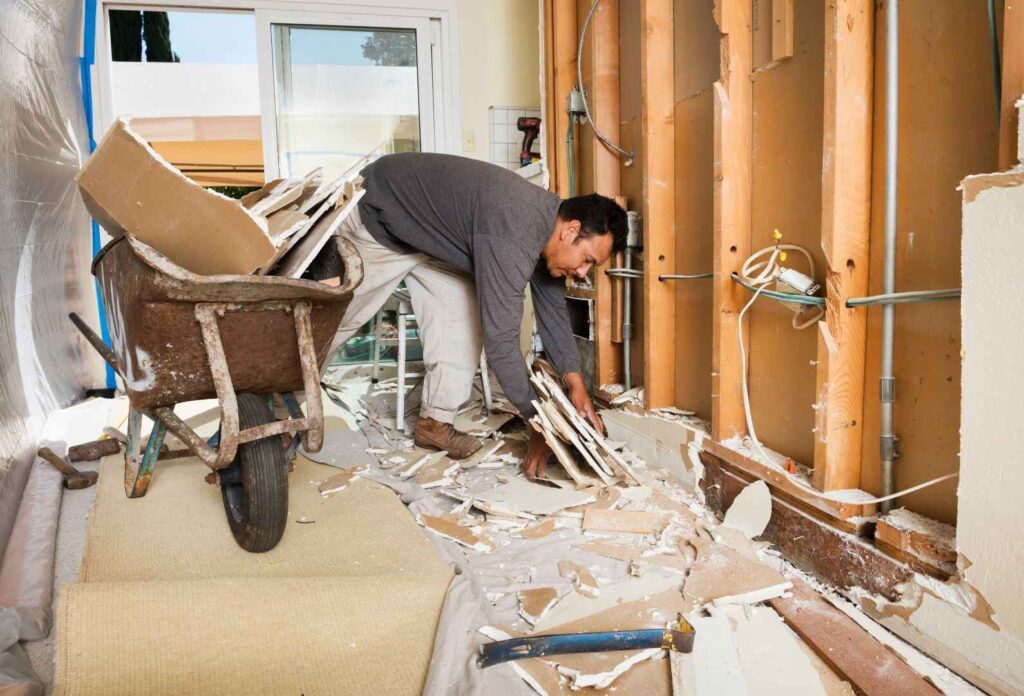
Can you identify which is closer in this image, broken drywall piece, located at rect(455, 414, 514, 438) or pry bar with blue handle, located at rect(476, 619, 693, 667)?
pry bar with blue handle, located at rect(476, 619, 693, 667)

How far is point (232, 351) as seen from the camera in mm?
1659

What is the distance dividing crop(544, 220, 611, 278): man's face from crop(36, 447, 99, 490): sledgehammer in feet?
5.98

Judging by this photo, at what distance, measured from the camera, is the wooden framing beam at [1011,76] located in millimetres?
1087

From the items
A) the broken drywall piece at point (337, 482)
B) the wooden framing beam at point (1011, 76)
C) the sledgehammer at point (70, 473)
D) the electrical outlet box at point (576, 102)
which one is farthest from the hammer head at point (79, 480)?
the wooden framing beam at point (1011, 76)

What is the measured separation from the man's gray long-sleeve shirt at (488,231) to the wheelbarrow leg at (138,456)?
1054 mm

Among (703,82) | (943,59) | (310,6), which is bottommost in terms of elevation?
(943,59)

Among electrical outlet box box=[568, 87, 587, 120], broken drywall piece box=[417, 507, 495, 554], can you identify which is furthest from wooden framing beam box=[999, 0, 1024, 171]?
electrical outlet box box=[568, 87, 587, 120]

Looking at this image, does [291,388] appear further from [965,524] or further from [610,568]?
[965,524]

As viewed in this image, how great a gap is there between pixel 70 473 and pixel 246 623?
145 cm

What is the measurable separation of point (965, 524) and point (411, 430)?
7.54ft

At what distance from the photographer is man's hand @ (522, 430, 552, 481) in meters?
2.40

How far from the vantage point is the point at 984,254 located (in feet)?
3.82

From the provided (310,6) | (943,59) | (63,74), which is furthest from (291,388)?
(310,6)

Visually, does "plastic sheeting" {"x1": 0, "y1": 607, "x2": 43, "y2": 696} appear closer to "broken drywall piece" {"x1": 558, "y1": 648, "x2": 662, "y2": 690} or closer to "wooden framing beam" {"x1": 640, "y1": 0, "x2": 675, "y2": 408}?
"broken drywall piece" {"x1": 558, "y1": 648, "x2": 662, "y2": 690}
